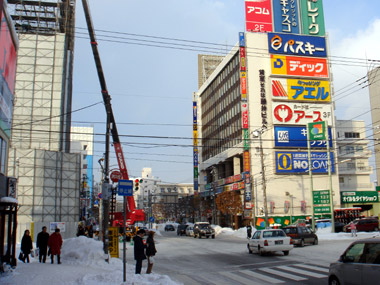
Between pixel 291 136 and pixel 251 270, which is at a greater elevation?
pixel 291 136

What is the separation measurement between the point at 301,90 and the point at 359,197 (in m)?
20.2

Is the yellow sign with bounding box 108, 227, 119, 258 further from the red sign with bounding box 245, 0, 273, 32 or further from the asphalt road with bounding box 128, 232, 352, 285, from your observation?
the red sign with bounding box 245, 0, 273, 32

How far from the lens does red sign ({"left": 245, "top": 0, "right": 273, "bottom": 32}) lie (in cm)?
6369

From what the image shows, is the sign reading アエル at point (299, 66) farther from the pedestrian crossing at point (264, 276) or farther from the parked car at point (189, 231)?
the pedestrian crossing at point (264, 276)

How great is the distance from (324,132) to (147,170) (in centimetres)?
14816

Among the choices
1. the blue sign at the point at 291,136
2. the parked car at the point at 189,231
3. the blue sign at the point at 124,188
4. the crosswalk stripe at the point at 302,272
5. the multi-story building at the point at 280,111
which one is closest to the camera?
the blue sign at the point at 124,188

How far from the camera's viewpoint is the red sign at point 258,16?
63.7m

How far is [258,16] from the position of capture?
64250 mm

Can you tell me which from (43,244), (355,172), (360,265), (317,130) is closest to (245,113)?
(317,130)

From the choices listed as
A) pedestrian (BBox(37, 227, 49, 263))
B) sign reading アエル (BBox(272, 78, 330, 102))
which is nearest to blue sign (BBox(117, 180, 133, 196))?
pedestrian (BBox(37, 227, 49, 263))

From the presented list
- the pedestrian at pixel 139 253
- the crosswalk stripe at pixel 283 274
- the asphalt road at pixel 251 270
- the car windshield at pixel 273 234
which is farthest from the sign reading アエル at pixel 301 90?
the pedestrian at pixel 139 253

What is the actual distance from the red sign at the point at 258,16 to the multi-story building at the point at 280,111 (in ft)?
0.52

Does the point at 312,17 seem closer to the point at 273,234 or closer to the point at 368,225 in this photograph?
the point at 368,225

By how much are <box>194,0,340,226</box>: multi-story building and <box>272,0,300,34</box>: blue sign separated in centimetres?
17
